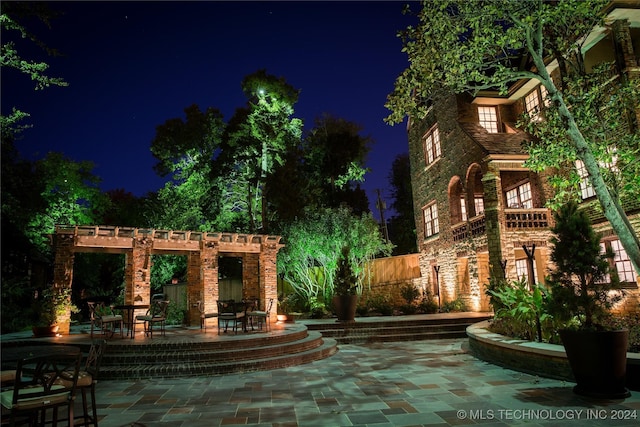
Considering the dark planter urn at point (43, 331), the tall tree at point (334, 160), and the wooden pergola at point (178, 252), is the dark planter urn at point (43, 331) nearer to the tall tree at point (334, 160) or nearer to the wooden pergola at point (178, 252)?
the wooden pergola at point (178, 252)

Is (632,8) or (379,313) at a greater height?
(632,8)

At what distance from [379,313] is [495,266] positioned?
16.8 ft

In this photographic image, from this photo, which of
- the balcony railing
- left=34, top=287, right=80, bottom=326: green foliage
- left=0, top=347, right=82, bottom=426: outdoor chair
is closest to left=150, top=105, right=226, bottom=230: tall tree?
left=34, top=287, right=80, bottom=326: green foliage

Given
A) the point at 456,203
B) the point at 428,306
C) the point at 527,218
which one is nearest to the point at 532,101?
the point at 527,218

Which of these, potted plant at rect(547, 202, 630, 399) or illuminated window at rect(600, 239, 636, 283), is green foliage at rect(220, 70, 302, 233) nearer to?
illuminated window at rect(600, 239, 636, 283)

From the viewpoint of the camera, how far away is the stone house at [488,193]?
1150cm

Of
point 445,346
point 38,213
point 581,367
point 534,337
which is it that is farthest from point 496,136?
point 38,213

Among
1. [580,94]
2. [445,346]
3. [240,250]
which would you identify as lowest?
[445,346]

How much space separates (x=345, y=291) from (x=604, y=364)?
857 centimetres

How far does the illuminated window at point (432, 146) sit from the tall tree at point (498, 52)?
9466 mm

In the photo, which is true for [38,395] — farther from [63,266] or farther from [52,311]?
[63,266]

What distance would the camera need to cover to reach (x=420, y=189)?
19547 millimetres

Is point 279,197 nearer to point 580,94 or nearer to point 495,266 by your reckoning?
point 495,266

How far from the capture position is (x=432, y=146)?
726 inches
